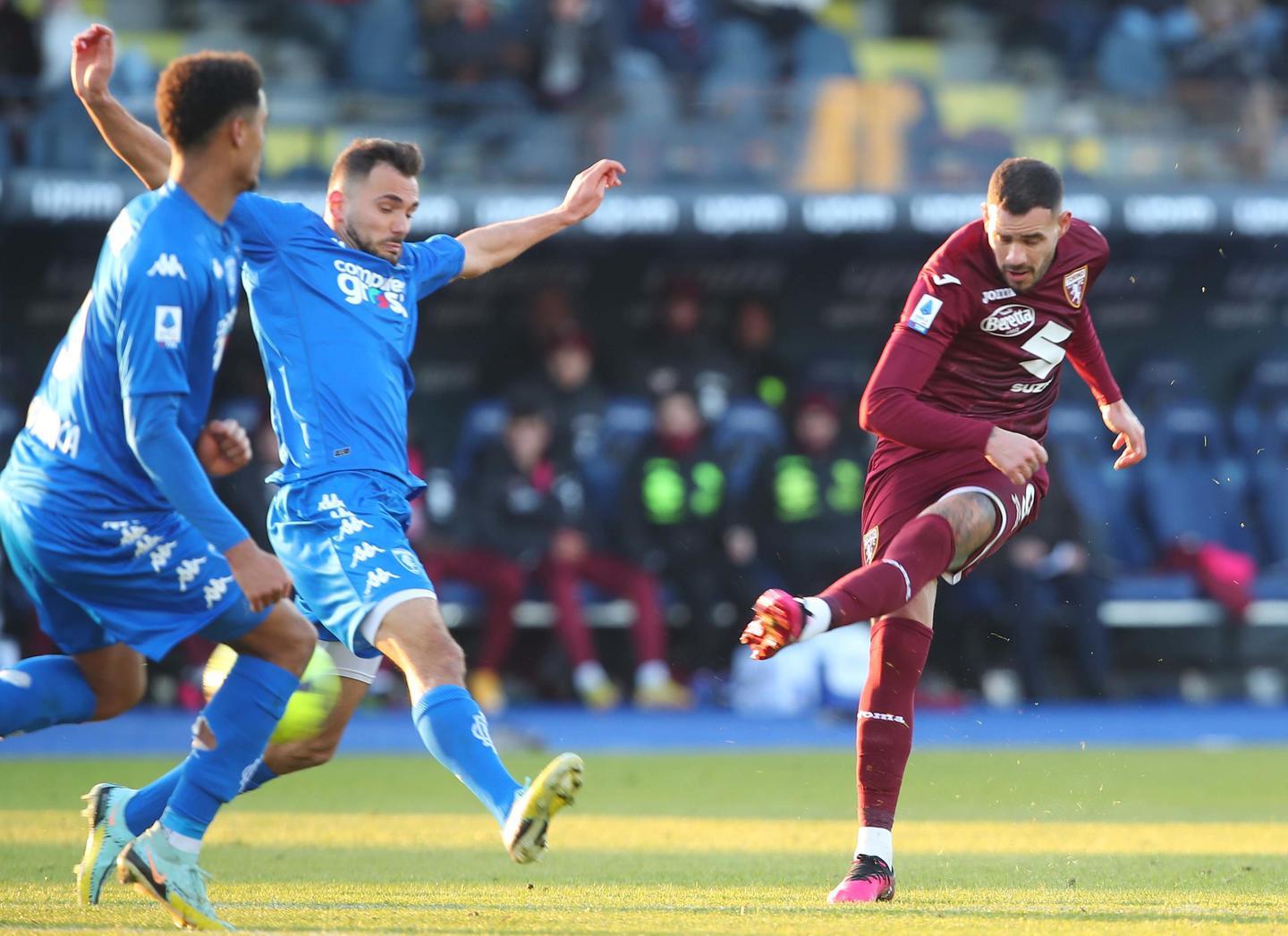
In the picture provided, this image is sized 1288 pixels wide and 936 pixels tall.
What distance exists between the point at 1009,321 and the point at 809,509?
7.71m

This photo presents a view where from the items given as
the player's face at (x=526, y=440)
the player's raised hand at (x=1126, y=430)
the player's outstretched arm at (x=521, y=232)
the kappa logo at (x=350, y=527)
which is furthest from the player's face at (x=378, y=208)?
the player's face at (x=526, y=440)

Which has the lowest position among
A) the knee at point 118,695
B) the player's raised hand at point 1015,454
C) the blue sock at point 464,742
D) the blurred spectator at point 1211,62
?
the knee at point 118,695

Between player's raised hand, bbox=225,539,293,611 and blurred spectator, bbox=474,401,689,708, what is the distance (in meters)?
8.42

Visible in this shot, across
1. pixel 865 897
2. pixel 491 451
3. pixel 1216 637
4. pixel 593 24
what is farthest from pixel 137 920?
pixel 1216 637

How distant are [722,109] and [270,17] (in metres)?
3.64

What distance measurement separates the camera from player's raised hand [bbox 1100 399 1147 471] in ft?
20.9

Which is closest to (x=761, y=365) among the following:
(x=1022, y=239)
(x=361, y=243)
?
(x=1022, y=239)

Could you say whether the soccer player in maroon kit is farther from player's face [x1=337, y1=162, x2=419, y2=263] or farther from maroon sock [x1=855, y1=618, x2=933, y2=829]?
player's face [x1=337, y1=162, x2=419, y2=263]

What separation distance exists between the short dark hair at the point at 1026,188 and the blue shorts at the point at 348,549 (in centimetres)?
203

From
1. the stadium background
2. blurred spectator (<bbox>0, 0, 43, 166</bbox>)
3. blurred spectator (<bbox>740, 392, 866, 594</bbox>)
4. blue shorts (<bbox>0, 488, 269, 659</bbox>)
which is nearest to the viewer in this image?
blue shorts (<bbox>0, 488, 269, 659</bbox>)

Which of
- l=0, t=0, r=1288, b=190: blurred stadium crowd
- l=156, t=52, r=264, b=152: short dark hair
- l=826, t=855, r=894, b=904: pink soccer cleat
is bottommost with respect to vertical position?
l=826, t=855, r=894, b=904: pink soccer cleat

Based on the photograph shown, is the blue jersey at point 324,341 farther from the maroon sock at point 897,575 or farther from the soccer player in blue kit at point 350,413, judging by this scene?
the maroon sock at point 897,575

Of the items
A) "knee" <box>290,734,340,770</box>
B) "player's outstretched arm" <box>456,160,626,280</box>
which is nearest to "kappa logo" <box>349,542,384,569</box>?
"knee" <box>290,734,340,770</box>

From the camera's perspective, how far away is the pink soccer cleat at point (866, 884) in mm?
5199
